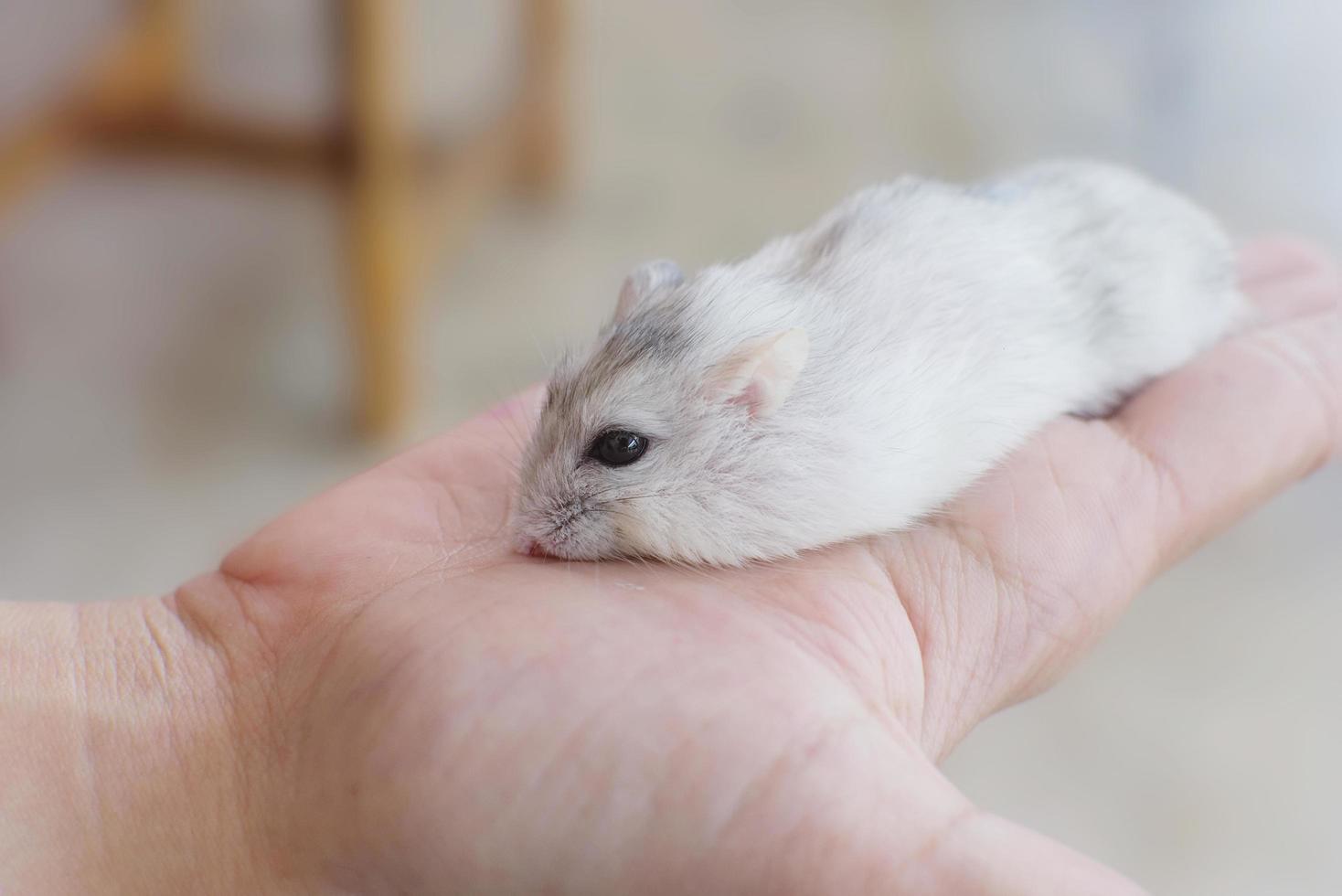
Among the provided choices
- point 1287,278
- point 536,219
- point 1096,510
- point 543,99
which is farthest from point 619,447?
point 543,99

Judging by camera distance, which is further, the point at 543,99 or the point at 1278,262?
the point at 543,99

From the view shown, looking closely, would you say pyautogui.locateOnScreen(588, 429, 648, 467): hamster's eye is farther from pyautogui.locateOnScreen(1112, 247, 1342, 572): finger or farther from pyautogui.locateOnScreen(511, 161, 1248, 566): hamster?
pyautogui.locateOnScreen(1112, 247, 1342, 572): finger

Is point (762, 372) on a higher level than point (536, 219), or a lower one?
higher

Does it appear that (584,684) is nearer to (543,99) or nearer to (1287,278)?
(1287,278)

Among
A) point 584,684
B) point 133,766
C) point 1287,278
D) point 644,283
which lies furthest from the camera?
point 1287,278

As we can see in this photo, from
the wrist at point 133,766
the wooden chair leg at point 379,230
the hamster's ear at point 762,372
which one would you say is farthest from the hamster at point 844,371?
the wooden chair leg at point 379,230

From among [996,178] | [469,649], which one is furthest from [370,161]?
[469,649]

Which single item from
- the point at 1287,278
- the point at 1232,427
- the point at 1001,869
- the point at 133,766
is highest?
the point at 1287,278

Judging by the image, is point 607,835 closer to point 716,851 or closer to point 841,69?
point 716,851
